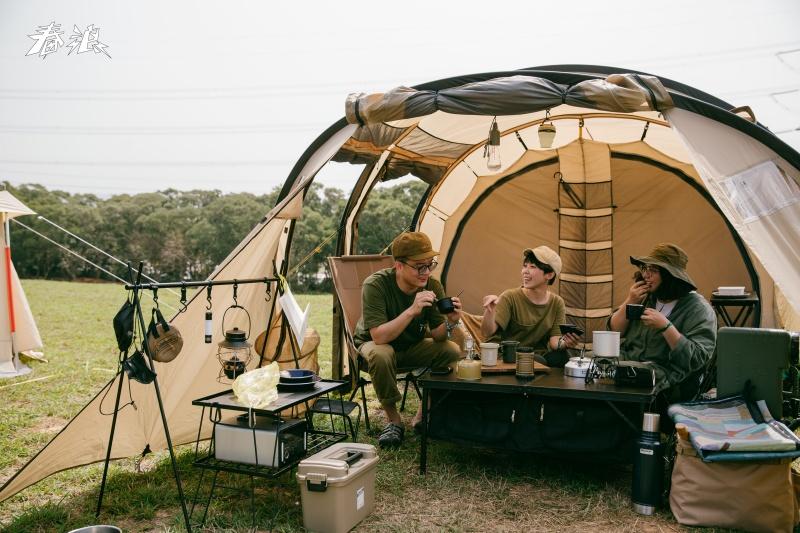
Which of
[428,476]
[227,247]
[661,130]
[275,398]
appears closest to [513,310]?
[428,476]

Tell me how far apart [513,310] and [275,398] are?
1.85 metres

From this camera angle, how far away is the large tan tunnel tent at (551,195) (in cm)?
297

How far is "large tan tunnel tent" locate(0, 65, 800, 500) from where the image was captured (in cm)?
297

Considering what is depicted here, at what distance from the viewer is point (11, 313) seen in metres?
6.16

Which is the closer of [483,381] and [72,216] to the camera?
[483,381]

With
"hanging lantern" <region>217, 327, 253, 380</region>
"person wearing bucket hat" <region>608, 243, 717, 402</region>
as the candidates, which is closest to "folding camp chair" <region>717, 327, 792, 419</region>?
"person wearing bucket hat" <region>608, 243, 717, 402</region>

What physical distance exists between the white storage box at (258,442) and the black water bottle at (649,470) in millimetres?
1583

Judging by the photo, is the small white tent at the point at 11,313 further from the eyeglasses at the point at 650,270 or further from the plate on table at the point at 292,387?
the eyeglasses at the point at 650,270

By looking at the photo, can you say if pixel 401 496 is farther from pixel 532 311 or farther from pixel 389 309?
pixel 532 311

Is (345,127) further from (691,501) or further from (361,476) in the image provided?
(691,501)

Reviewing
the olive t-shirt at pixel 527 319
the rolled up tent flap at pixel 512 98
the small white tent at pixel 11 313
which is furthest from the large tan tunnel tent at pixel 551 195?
the small white tent at pixel 11 313

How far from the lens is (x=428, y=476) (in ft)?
11.1

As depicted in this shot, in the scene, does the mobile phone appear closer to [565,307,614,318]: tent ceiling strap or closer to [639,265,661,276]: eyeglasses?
[639,265,661,276]: eyeglasses

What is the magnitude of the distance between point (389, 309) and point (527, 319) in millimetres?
904
